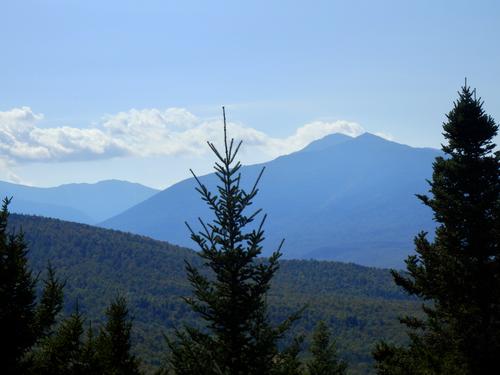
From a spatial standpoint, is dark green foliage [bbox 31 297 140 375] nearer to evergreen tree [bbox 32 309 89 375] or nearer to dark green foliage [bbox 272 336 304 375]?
evergreen tree [bbox 32 309 89 375]

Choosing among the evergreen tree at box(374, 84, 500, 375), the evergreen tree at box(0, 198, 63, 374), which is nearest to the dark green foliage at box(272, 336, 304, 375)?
the evergreen tree at box(374, 84, 500, 375)

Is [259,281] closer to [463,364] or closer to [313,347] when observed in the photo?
[463,364]

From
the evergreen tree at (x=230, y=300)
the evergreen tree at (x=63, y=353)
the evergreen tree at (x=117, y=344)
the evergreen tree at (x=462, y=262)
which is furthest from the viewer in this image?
the evergreen tree at (x=117, y=344)

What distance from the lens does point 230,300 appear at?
11773 millimetres

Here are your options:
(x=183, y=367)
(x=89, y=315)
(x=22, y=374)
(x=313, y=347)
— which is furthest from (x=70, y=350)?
(x=89, y=315)

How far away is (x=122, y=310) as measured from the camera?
2583 centimetres

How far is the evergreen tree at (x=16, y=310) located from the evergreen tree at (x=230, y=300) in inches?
272

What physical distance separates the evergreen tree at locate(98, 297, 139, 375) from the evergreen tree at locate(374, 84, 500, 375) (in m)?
11.7

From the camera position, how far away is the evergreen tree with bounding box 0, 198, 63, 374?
15930 millimetres

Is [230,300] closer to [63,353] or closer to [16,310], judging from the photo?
[16,310]

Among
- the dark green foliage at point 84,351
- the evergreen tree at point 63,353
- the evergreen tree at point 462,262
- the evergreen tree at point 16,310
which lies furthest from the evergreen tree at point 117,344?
the evergreen tree at point 462,262

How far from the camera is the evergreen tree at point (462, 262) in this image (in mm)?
17422

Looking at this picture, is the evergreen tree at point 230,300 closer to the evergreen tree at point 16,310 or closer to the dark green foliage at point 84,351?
the evergreen tree at point 16,310

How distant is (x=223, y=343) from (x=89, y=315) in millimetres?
162464
